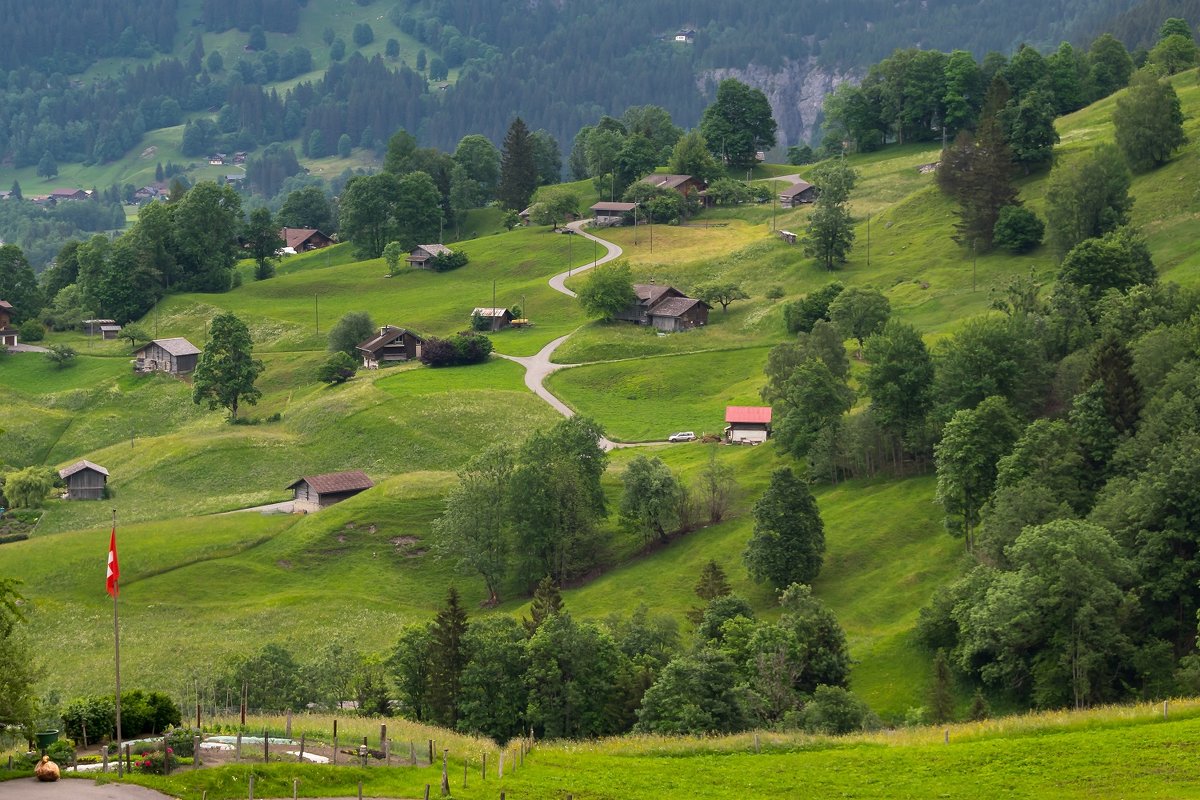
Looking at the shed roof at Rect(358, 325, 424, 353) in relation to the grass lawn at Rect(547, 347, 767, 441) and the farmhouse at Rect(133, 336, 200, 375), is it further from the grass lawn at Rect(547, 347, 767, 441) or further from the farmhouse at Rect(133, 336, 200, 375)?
the grass lawn at Rect(547, 347, 767, 441)

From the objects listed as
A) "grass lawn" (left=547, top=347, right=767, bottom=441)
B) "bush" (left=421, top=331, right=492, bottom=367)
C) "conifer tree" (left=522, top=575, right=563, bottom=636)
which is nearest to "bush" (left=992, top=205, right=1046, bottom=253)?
"grass lawn" (left=547, top=347, right=767, bottom=441)

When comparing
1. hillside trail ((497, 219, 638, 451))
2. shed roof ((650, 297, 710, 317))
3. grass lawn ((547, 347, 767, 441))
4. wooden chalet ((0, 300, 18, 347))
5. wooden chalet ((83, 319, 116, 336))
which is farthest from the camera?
wooden chalet ((83, 319, 116, 336))

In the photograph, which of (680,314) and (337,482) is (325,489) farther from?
(680,314)

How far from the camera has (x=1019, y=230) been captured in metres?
149

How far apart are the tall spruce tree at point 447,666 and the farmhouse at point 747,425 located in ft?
177

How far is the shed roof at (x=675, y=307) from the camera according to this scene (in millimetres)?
162500

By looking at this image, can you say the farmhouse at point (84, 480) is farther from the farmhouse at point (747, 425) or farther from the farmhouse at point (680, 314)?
the farmhouse at point (680, 314)

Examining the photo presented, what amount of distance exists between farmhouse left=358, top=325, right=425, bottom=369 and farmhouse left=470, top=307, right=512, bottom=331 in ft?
29.2

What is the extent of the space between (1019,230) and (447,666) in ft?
298

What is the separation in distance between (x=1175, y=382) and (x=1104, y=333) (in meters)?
10.5

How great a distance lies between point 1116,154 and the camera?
493ft

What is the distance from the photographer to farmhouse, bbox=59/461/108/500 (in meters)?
135

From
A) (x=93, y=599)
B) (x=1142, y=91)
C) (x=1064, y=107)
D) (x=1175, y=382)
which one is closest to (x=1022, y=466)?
(x=1175, y=382)

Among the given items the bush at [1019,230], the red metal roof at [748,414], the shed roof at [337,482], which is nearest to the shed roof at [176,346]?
the shed roof at [337,482]
